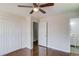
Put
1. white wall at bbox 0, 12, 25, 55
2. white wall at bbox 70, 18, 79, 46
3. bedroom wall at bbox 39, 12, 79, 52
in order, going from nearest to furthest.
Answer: white wall at bbox 0, 12, 25, 55, bedroom wall at bbox 39, 12, 79, 52, white wall at bbox 70, 18, 79, 46

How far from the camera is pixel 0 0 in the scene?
0.73 meters

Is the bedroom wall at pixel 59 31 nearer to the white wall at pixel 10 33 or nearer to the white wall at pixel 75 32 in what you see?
the white wall at pixel 10 33

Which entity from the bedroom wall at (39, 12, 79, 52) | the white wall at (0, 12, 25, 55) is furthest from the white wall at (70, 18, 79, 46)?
the white wall at (0, 12, 25, 55)

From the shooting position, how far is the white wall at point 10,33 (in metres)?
3.48

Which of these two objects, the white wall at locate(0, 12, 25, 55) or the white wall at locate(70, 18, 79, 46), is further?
the white wall at locate(70, 18, 79, 46)

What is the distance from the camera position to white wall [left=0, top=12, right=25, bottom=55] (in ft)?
11.4

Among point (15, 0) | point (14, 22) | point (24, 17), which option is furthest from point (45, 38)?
point (15, 0)

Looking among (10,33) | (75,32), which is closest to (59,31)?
(75,32)

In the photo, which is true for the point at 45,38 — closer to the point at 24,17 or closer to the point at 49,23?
the point at 49,23

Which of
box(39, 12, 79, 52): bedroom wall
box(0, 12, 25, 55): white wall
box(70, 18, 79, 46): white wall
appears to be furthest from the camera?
box(70, 18, 79, 46): white wall

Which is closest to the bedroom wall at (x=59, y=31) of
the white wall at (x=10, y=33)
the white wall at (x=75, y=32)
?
the white wall at (x=10, y=33)

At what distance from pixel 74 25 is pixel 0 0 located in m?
5.91

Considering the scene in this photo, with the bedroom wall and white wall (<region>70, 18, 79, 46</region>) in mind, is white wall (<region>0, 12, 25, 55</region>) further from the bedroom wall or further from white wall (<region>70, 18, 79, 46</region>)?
white wall (<region>70, 18, 79, 46</region>)

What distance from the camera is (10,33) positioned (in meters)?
3.90
